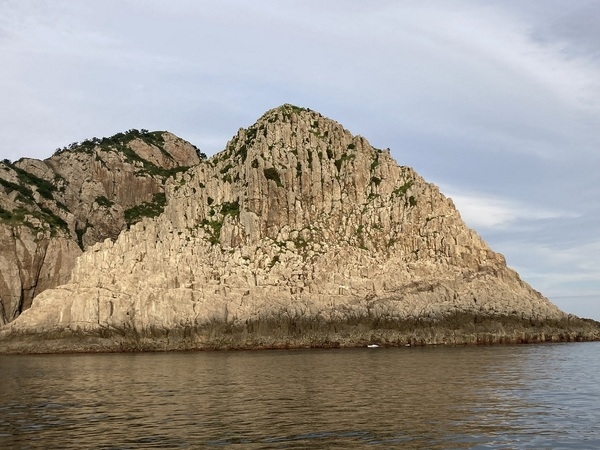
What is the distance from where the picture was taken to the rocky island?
12694 cm

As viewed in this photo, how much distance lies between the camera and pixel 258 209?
502 ft

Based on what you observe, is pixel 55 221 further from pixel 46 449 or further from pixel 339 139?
pixel 46 449

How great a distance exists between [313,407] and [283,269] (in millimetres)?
95135

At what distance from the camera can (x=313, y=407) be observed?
140 feet

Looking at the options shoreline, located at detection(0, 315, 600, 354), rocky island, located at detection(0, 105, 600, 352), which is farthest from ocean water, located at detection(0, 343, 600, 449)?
rocky island, located at detection(0, 105, 600, 352)

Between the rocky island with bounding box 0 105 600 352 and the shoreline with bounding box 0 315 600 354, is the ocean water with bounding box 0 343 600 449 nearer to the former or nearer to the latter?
the shoreline with bounding box 0 315 600 354

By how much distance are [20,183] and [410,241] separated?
4727 inches

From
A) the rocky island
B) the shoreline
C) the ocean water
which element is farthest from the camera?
the rocky island

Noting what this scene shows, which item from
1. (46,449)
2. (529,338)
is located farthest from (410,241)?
(46,449)

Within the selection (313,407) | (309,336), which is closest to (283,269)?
(309,336)

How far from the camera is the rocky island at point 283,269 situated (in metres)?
127

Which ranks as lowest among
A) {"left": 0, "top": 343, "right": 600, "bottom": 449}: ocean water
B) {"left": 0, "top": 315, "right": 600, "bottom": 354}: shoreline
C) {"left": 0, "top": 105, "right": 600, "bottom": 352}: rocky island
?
{"left": 0, "top": 343, "right": 600, "bottom": 449}: ocean water

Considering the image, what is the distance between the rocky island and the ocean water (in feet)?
161

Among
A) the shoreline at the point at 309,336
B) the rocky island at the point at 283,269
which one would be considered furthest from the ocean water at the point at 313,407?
the rocky island at the point at 283,269
